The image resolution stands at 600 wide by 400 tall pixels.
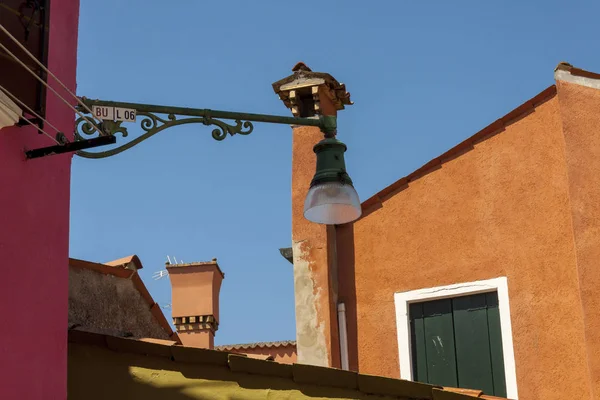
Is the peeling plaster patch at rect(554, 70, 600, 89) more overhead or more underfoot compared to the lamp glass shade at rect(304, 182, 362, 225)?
more overhead

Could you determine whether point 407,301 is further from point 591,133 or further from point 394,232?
point 591,133

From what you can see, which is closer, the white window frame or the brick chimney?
the white window frame

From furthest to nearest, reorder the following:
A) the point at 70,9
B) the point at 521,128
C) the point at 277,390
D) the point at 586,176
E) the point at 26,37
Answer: the point at 521,128
the point at 586,176
the point at 277,390
the point at 70,9
the point at 26,37

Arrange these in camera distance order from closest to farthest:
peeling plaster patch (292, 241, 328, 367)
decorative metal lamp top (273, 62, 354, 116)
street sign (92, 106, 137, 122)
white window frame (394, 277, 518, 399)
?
street sign (92, 106, 137, 122) < white window frame (394, 277, 518, 399) < peeling plaster patch (292, 241, 328, 367) < decorative metal lamp top (273, 62, 354, 116)

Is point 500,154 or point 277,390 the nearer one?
point 277,390

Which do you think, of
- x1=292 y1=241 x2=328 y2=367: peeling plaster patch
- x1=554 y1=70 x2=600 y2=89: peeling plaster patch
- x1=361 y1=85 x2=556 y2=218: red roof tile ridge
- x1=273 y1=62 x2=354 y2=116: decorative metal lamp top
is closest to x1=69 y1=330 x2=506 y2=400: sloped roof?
x1=292 y1=241 x2=328 y2=367: peeling plaster patch

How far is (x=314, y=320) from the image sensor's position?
443 inches

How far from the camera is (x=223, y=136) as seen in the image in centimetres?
589

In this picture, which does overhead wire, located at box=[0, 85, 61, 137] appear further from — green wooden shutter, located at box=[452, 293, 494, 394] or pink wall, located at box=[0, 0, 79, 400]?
green wooden shutter, located at box=[452, 293, 494, 394]

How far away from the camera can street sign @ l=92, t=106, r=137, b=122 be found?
5516 mm

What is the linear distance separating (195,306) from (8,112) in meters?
9.76

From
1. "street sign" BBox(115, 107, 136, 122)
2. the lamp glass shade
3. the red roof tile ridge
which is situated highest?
the red roof tile ridge

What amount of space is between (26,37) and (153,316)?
5.64 meters

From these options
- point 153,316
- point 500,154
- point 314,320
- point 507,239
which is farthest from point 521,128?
point 153,316
